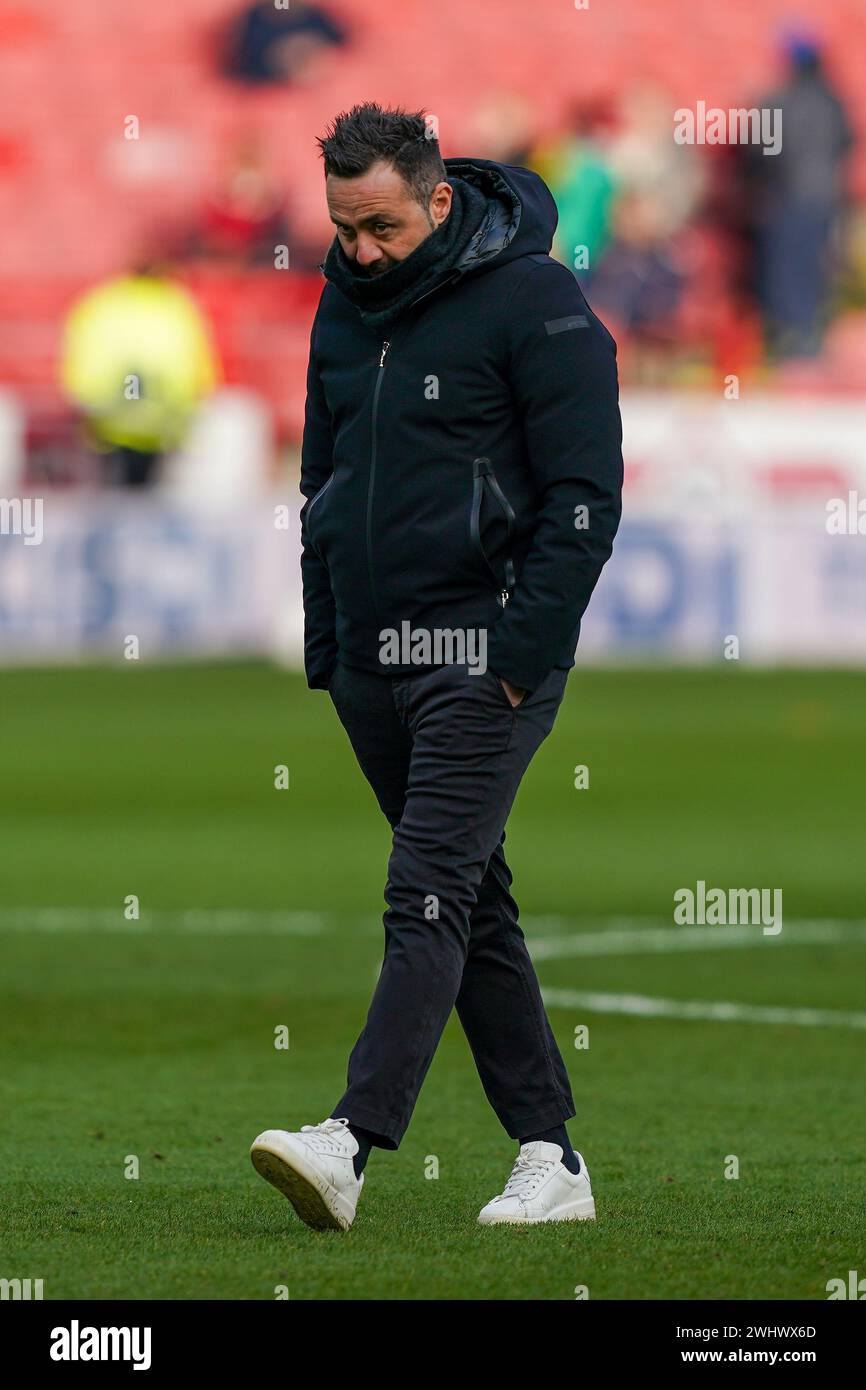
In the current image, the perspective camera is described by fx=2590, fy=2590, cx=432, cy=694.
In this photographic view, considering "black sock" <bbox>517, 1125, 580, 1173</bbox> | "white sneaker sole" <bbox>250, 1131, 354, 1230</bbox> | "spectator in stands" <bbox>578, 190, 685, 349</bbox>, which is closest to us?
"white sneaker sole" <bbox>250, 1131, 354, 1230</bbox>

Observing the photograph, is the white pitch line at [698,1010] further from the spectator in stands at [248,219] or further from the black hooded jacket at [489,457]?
the spectator in stands at [248,219]

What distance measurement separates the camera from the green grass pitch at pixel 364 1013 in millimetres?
4883

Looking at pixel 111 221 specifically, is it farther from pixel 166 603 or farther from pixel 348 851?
pixel 348 851

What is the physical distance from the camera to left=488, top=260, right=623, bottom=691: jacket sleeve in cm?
495

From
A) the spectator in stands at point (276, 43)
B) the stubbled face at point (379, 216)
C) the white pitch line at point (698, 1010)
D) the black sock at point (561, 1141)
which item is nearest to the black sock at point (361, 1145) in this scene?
the black sock at point (561, 1141)

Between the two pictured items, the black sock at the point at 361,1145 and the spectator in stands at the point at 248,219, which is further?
the spectator in stands at the point at 248,219

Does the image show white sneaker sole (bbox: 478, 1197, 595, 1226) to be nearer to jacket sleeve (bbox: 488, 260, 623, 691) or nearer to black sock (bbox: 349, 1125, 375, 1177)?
black sock (bbox: 349, 1125, 375, 1177)

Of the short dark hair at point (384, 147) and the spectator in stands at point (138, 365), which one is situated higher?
the spectator in stands at point (138, 365)

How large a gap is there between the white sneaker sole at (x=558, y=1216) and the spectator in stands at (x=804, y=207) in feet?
74.5

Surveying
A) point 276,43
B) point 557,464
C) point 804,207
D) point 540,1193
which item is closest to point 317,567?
point 557,464

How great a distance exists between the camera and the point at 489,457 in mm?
5043

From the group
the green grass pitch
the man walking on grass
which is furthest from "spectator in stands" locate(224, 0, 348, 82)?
the man walking on grass

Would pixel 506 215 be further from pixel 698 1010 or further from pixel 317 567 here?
pixel 698 1010

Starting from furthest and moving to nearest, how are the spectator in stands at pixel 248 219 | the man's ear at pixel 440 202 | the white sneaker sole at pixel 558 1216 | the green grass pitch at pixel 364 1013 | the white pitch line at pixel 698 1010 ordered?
the spectator in stands at pixel 248 219 < the white pitch line at pixel 698 1010 < the white sneaker sole at pixel 558 1216 < the man's ear at pixel 440 202 < the green grass pitch at pixel 364 1013
